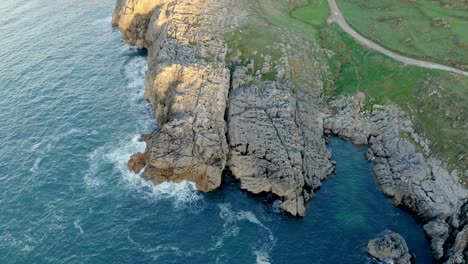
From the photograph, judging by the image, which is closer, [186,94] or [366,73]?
[186,94]

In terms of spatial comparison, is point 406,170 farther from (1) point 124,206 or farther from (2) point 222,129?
(1) point 124,206

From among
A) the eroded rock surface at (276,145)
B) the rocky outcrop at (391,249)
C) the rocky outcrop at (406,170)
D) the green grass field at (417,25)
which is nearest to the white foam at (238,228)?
the eroded rock surface at (276,145)

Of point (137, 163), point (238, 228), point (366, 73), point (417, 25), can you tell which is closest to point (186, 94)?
point (137, 163)

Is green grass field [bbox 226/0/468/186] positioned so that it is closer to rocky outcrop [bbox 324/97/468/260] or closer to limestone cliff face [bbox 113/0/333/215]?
rocky outcrop [bbox 324/97/468/260]

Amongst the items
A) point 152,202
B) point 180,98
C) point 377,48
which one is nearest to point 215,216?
point 152,202

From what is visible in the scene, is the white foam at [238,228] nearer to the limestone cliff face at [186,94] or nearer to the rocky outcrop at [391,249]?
the limestone cliff face at [186,94]

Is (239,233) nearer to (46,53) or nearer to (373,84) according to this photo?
(373,84)
